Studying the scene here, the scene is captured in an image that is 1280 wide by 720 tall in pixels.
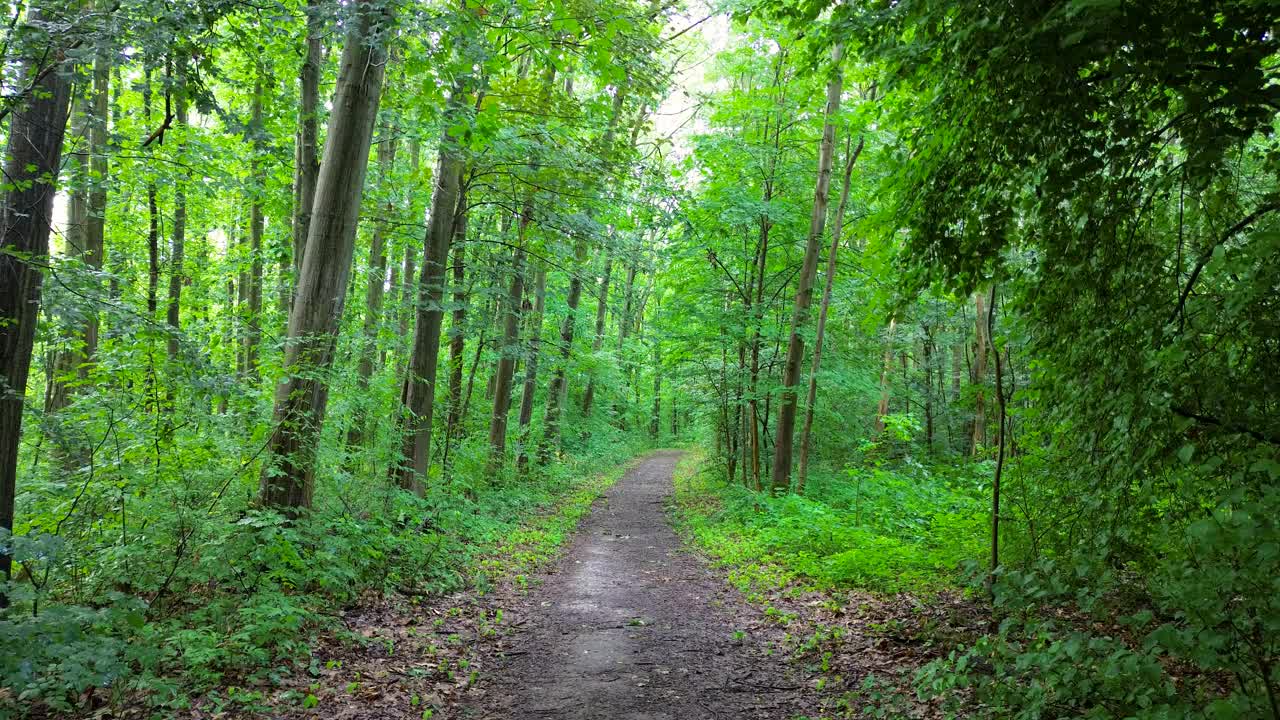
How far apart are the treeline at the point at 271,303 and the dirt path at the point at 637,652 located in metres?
1.74

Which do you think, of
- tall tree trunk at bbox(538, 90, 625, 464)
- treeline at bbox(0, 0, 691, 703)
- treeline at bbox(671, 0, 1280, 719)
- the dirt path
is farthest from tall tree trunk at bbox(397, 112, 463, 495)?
treeline at bbox(671, 0, 1280, 719)

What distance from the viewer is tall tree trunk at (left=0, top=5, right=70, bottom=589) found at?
4.68m

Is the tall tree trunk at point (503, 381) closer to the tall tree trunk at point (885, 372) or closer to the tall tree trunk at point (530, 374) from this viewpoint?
the tall tree trunk at point (530, 374)

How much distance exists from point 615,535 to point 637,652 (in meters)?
6.31

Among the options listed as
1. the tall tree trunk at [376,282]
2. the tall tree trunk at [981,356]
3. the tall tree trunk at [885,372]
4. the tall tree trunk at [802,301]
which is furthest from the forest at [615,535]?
the tall tree trunk at [885,372]

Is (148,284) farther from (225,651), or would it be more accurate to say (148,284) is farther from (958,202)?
(958,202)

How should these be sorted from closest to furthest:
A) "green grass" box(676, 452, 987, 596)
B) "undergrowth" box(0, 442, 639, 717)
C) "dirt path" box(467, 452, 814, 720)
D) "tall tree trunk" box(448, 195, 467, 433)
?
"undergrowth" box(0, 442, 639, 717)
"dirt path" box(467, 452, 814, 720)
"green grass" box(676, 452, 987, 596)
"tall tree trunk" box(448, 195, 467, 433)

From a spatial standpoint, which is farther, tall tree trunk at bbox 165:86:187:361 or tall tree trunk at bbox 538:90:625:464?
tall tree trunk at bbox 538:90:625:464

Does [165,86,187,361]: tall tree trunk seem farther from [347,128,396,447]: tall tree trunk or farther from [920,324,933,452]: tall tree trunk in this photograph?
[920,324,933,452]: tall tree trunk

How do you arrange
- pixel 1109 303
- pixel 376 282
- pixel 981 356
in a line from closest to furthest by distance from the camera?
pixel 1109 303
pixel 376 282
pixel 981 356

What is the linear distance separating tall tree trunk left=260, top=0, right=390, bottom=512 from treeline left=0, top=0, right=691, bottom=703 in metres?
0.03

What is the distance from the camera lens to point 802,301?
13.0 meters

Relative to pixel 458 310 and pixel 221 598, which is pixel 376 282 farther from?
pixel 221 598

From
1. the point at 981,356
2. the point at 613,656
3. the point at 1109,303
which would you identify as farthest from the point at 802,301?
the point at 1109,303
